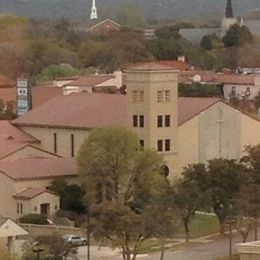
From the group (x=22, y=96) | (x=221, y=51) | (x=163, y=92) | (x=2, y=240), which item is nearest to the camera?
(x=2, y=240)

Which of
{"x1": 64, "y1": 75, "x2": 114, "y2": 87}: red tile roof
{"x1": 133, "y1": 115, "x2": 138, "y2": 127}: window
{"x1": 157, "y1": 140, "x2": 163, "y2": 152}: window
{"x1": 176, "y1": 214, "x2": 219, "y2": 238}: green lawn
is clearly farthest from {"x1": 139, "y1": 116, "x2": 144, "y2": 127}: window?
{"x1": 64, "y1": 75, "x2": 114, "y2": 87}: red tile roof

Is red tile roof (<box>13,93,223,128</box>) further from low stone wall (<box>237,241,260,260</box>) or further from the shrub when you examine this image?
low stone wall (<box>237,241,260,260</box>)

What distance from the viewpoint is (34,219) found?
1736 inches

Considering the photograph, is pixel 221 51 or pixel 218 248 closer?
pixel 218 248

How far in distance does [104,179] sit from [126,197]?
1078 millimetres

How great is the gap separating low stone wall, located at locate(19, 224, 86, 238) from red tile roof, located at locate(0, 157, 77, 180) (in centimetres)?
359

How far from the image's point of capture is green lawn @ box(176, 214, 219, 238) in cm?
4359

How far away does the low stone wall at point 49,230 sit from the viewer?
42.1 m

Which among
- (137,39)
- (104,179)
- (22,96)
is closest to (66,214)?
(104,179)

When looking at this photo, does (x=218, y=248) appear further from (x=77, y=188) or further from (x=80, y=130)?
(x=80, y=130)

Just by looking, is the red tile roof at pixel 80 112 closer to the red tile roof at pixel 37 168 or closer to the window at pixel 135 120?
the window at pixel 135 120

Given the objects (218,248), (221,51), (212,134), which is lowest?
(218,248)

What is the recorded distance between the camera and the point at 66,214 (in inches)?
1774

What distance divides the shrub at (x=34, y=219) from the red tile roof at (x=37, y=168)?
2.34 m
